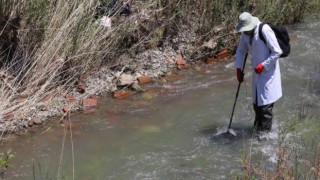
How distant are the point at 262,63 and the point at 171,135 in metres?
1.53

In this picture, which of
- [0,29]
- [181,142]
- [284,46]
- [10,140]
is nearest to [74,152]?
[10,140]

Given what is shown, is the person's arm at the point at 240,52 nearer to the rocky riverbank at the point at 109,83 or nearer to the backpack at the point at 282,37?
the backpack at the point at 282,37

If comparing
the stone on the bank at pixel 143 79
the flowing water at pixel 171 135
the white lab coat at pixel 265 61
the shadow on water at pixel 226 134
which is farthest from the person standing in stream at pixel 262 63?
the stone on the bank at pixel 143 79

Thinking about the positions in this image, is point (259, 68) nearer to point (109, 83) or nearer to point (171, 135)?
point (171, 135)

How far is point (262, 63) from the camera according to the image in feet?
19.7

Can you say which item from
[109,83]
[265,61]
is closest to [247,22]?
[265,61]

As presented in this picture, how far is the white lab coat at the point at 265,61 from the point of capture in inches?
232

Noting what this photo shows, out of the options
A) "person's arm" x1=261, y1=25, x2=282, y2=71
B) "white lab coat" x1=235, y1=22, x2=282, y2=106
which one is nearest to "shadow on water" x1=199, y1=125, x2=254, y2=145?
"white lab coat" x1=235, y1=22, x2=282, y2=106

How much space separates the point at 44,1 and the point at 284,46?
10.9 ft

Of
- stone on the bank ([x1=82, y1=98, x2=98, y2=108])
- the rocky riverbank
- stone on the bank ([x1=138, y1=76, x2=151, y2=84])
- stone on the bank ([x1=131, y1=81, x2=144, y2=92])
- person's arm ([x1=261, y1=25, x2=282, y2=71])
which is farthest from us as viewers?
stone on the bank ([x1=138, y1=76, x2=151, y2=84])

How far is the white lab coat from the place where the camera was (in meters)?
5.89

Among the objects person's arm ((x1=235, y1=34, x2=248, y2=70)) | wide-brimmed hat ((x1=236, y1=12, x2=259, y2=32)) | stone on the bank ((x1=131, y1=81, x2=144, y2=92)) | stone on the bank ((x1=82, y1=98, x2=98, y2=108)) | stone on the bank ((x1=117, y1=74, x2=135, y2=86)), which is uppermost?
wide-brimmed hat ((x1=236, y1=12, x2=259, y2=32))

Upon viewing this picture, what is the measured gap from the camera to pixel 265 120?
255 inches

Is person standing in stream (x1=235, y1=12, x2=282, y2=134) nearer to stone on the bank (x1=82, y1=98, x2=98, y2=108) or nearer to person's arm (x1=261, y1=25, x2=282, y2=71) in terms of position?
person's arm (x1=261, y1=25, x2=282, y2=71)
